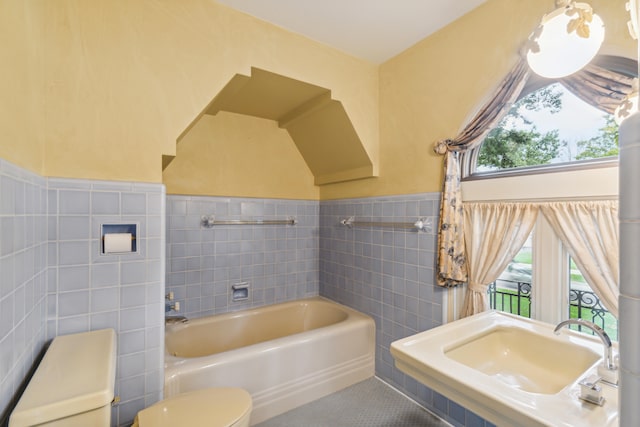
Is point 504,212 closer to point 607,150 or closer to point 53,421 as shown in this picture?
point 607,150

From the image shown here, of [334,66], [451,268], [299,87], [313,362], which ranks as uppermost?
[334,66]

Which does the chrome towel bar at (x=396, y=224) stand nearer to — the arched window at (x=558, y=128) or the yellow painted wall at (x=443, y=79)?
the yellow painted wall at (x=443, y=79)

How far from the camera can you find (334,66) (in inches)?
87.2

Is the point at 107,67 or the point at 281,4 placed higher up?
the point at 281,4

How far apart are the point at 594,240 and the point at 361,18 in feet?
5.83

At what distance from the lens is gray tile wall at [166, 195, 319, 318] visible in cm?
243

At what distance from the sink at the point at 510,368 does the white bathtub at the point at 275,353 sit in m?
1.00

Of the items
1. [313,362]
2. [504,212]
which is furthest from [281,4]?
[313,362]

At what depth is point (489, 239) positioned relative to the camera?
1727 millimetres

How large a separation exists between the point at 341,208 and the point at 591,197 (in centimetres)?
181

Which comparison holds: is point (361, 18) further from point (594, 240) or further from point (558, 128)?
point (594, 240)

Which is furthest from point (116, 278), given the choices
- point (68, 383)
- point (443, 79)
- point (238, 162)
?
point (443, 79)

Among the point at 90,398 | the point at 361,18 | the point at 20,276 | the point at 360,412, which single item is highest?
the point at 361,18

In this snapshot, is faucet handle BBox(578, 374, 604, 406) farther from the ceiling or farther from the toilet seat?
the ceiling
